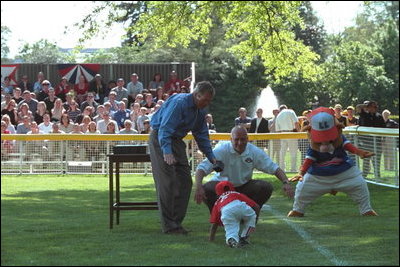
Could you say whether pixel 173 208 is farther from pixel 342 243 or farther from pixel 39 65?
pixel 39 65

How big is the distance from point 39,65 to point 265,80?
29581mm

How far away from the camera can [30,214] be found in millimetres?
14773

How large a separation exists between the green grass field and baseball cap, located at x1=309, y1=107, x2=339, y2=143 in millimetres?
1097

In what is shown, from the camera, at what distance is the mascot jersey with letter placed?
12703 millimetres

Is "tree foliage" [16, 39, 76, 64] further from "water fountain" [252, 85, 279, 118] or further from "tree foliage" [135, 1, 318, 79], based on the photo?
"tree foliage" [135, 1, 318, 79]

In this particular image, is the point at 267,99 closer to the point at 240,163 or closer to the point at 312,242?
the point at 240,163

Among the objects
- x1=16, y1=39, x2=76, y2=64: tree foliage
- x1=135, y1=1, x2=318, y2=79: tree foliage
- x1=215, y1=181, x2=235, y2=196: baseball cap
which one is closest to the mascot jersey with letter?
x1=215, y1=181, x2=235, y2=196: baseball cap

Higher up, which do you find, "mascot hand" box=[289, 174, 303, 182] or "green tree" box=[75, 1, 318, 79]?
"green tree" box=[75, 1, 318, 79]

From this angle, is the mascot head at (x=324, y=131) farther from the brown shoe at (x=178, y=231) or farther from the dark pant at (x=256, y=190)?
the brown shoe at (x=178, y=231)

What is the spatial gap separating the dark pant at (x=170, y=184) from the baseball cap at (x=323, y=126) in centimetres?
175

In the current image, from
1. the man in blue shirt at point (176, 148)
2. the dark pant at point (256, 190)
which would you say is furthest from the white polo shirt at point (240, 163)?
the man in blue shirt at point (176, 148)

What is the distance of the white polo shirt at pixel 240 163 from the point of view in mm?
12008

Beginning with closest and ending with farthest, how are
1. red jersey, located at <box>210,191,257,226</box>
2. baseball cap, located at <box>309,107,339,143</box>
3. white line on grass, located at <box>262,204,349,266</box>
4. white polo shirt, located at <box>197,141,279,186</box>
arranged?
white line on grass, located at <box>262,204,349,266</box>, red jersey, located at <box>210,191,257,226</box>, white polo shirt, located at <box>197,141,279,186</box>, baseball cap, located at <box>309,107,339,143</box>

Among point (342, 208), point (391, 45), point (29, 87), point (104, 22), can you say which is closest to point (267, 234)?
point (342, 208)
